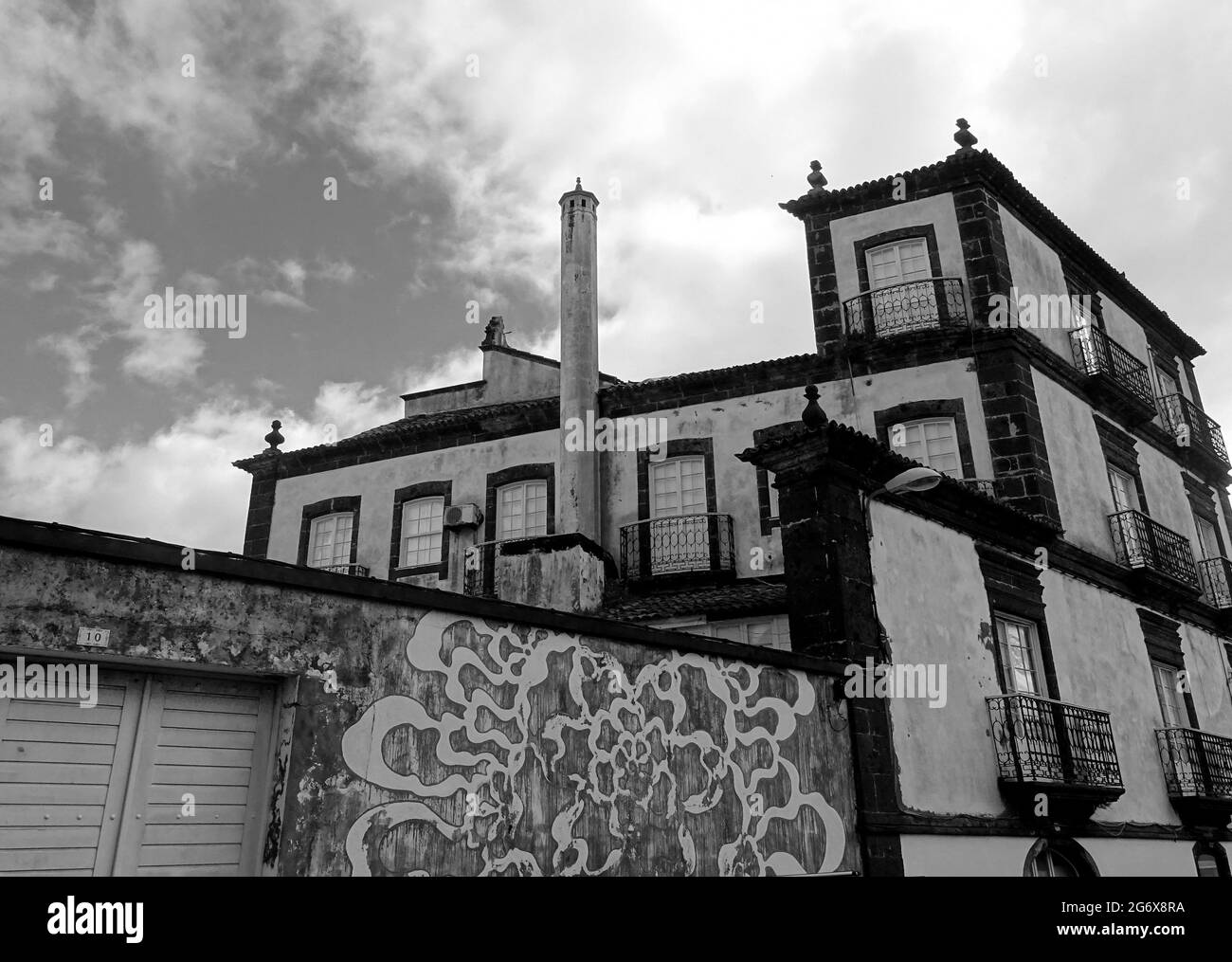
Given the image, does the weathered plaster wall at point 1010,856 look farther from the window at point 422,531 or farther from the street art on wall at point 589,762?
the window at point 422,531

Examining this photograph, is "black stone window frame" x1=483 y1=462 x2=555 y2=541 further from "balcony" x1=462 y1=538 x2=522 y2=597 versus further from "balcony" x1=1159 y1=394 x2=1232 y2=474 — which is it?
"balcony" x1=1159 y1=394 x2=1232 y2=474

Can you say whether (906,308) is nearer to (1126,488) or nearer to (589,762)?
(1126,488)

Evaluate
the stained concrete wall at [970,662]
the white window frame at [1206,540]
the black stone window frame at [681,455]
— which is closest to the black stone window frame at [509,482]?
the black stone window frame at [681,455]

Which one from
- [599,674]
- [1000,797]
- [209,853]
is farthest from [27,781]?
[1000,797]

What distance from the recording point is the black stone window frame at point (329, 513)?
72.3ft

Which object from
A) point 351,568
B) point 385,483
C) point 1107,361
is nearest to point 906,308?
point 1107,361

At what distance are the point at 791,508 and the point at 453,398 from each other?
603 inches

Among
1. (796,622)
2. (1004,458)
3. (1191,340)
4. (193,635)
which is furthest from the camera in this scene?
(1191,340)

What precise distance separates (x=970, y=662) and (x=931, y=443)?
6242mm

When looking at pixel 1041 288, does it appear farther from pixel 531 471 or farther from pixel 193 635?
pixel 193 635

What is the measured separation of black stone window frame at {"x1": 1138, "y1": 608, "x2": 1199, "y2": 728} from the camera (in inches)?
633

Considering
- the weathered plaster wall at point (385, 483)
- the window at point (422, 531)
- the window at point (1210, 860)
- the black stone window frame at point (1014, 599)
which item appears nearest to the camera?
the black stone window frame at point (1014, 599)

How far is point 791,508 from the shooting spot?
1066 centimetres

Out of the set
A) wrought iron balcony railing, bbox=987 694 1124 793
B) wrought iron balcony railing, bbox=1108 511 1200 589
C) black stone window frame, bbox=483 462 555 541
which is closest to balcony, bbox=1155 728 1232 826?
wrought iron balcony railing, bbox=987 694 1124 793
